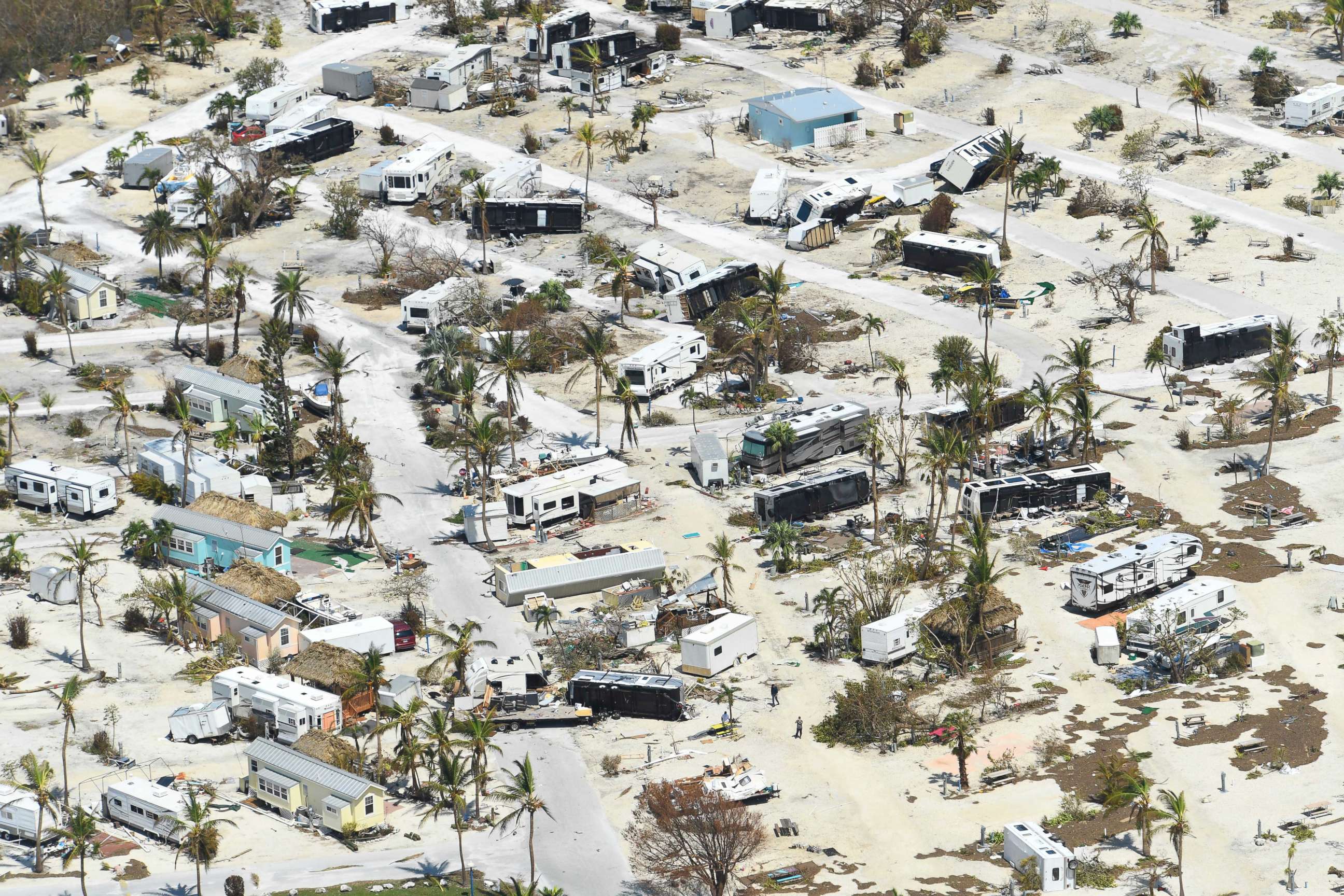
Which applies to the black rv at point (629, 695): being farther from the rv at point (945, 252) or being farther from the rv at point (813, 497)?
the rv at point (945, 252)

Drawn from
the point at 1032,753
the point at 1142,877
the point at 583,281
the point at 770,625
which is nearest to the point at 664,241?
the point at 583,281

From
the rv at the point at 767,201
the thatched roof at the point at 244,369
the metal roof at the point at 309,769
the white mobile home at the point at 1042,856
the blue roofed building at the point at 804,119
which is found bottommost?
the thatched roof at the point at 244,369

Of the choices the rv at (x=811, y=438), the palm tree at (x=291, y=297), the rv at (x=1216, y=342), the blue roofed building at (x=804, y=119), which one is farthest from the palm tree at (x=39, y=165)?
the rv at (x=1216, y=342)

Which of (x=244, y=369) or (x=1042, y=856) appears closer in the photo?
(x=1042, y=856)

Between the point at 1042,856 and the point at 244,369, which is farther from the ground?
the point at 1042,856

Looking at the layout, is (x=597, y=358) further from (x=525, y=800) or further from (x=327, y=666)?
(x=525, y=800)

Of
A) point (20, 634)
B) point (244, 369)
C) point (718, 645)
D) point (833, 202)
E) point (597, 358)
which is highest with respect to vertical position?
point (597, 358)

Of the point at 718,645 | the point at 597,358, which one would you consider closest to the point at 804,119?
the point at 597,358
